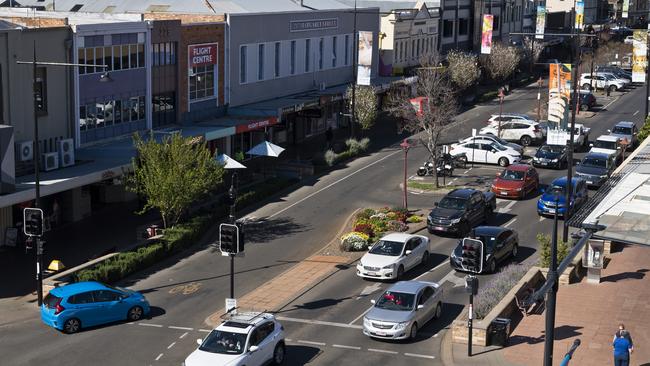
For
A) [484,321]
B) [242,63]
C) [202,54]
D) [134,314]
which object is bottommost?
[134,314]

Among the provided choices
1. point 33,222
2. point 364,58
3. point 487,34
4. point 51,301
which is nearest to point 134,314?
point 51,301

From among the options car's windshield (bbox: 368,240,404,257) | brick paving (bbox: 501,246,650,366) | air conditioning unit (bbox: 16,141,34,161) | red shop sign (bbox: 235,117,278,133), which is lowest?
brick paving (bbox: 501,246,650,366)

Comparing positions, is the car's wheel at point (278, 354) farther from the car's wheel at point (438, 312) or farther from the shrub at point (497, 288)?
the shrub at point (497, 288)

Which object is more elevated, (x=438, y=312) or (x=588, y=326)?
(x=588, y=326)

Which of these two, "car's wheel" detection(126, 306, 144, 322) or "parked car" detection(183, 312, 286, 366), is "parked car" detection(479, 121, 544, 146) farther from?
"parked car" detection(183, 312, 286, 366)

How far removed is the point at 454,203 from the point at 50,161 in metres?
18.4

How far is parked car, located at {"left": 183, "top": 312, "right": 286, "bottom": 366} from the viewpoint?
29141 mm

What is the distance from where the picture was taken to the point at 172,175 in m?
44.3

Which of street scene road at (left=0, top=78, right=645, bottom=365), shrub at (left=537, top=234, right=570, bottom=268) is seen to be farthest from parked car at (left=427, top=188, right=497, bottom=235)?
shrub at (left=537, top=234, right=570, bottom=268)

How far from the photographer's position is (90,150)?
165ft

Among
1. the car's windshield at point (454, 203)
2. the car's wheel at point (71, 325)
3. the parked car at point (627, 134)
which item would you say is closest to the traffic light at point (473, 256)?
the car's wheel at point (71, 325)

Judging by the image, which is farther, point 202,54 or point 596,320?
point 202,54

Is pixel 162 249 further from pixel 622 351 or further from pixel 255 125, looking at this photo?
pixel 622 351

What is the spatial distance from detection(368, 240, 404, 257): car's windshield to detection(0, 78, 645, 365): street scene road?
1.25 m
